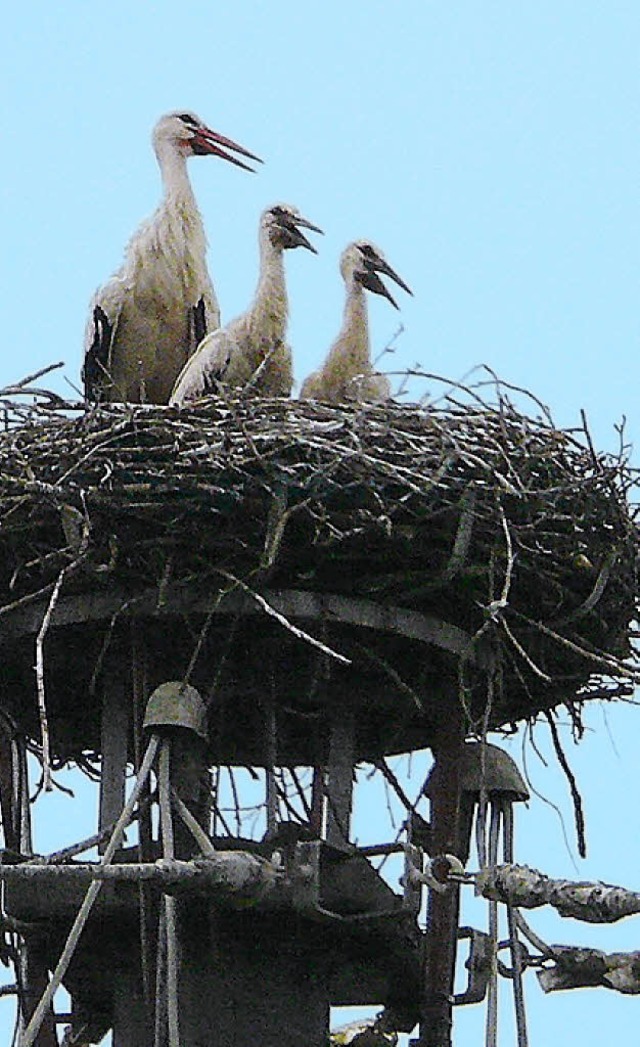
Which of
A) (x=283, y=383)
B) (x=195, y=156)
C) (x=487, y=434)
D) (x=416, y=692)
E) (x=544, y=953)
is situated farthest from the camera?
(x=195, y=156)

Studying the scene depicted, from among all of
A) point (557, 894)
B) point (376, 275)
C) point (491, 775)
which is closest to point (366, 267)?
point (376, 275)

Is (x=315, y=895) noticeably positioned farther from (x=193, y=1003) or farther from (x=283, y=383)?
(x=283, y=383)

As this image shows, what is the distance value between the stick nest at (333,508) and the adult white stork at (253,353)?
1103 millimetres

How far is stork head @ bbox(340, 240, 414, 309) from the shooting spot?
429 inches

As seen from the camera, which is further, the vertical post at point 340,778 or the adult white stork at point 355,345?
the adult white stork at point 355,345

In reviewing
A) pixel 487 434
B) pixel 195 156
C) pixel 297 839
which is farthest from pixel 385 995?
pixel 195 156

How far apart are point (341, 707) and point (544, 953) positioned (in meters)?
1.36

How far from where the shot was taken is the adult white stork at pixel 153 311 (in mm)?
10859

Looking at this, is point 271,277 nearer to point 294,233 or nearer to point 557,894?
point 294,233

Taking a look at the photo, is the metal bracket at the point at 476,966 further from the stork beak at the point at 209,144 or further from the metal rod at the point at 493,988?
the stork beak at the point at 209,144

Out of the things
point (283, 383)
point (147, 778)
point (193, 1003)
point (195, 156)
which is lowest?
point (193, 1003)

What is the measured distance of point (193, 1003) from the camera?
8.81 metres

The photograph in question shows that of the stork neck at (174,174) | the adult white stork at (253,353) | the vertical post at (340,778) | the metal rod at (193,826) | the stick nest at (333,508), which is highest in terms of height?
the stork neck at (174,174)

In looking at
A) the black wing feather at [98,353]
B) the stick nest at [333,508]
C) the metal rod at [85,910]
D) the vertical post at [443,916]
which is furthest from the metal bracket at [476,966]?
the black wing feather at [98,353]
